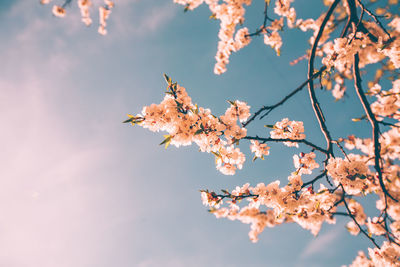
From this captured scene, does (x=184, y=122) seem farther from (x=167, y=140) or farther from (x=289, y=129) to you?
(x=289, y=129)

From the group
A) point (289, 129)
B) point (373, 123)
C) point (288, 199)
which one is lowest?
point (288, 199)

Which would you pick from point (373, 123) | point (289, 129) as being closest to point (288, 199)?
point (289, 129)

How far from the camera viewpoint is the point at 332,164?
2.58 metres

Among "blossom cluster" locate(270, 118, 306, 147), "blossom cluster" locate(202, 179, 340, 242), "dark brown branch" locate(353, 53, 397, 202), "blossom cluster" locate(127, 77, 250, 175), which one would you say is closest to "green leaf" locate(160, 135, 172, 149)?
"blossom cluster" locate(127, 77, 250, 175)

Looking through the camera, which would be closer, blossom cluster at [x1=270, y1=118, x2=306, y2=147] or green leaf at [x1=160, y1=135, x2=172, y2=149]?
green leaf at [x1=160, y1=135, x2=172, y2=149]

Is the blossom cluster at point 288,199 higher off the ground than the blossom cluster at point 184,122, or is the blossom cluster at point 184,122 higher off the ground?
the blossom cluster at point 184,122

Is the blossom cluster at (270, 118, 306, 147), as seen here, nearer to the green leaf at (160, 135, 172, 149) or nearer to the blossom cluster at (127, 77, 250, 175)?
the blossom cluster at (127, 77, 250, 175)

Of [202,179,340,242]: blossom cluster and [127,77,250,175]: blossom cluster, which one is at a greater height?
[127,77,250,175]: blossom cluster

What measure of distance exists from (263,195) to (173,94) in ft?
6.29

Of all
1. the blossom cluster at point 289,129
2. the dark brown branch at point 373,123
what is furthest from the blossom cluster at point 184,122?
the dark brown branch at point 373,123

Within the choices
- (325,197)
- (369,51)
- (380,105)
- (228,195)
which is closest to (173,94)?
(228,195)

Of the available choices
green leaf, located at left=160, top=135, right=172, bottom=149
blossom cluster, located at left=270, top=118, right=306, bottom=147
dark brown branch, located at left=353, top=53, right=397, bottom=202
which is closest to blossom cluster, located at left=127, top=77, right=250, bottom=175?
green leaf, located at left=160, top=135, right=172, bottom=149

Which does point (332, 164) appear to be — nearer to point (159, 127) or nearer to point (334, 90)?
point (159, 127)

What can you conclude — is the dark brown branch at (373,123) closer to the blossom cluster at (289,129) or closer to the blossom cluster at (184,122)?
the blossom cluster at (289,129)
